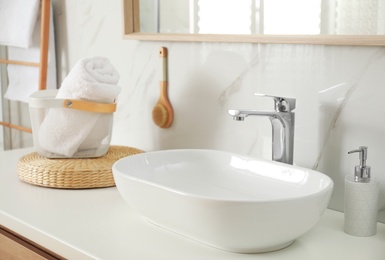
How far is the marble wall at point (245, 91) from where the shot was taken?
4.22 ft

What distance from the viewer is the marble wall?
1.29m

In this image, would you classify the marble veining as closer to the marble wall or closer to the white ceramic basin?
the marble wall

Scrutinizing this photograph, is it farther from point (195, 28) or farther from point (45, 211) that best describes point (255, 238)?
point (195, 28)

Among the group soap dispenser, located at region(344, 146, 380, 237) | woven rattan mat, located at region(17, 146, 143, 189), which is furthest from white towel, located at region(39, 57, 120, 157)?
soap dispenser, located at region(344, 146, 380, 237)

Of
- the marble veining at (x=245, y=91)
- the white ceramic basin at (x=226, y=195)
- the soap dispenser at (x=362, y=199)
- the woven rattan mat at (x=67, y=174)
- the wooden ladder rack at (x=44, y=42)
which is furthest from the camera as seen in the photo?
the wooden ladder rack at (x=44, y=42)

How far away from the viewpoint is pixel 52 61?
2217mm

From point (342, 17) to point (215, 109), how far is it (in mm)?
472

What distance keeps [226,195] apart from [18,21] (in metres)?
1.25

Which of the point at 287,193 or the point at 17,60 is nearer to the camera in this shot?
the point at 287,193

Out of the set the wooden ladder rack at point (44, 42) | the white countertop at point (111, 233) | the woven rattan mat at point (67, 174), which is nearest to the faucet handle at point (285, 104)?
the white countertop at point (111, 233)

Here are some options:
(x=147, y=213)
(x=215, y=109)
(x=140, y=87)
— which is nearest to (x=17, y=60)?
(x=140, y=87)

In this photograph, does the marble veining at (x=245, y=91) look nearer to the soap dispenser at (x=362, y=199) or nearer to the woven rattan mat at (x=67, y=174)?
the soap dispenser at (x=362, y=199)

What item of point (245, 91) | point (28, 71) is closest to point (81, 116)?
point (245, 91)

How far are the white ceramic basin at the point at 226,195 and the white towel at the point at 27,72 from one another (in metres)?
0.92
